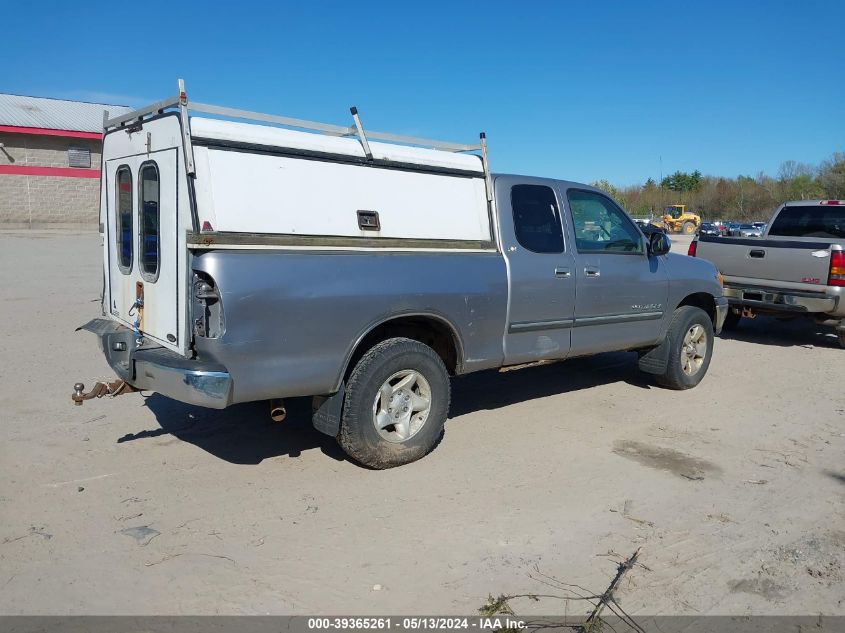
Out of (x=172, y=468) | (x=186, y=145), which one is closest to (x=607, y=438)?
(x=172, y=468)

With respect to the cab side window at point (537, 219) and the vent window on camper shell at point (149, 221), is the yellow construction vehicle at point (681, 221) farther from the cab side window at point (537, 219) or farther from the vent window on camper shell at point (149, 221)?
the vent window on camper shell at point (149, 221)

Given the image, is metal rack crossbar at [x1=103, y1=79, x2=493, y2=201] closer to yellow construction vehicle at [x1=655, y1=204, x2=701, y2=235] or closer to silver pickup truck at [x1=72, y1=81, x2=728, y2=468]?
silver pickup truck at [x1=72, y1=81, x2=728, y2=468]

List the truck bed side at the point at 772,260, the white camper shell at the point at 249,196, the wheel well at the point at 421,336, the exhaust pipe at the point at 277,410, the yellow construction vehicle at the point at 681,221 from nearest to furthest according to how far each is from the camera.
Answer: the white camper shell at the point at 249,196, the exhaust pipe at the point at 277,410, the wheel well at the point at 421,336, the truck bed side at the point at 772,260, the yellow construction vehicle at the point at 681,221

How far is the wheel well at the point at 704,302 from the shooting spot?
7.52 metres

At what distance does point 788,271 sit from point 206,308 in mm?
8362

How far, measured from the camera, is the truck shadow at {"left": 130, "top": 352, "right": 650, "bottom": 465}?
5398 mm

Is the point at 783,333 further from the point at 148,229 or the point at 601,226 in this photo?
the point at 148,229

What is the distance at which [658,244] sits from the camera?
22.0 feet

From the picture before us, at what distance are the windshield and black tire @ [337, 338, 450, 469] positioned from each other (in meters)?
8.54

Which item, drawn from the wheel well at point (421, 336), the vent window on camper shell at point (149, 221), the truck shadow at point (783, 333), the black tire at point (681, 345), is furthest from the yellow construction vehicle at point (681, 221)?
the vent window on camper shell at point (149, 221)

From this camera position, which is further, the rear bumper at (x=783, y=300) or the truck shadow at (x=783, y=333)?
the truck shadow at (x=783, y=333)

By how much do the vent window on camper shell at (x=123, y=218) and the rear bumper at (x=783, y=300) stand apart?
8.23 meters

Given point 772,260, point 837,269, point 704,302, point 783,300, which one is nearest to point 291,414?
point 704,302

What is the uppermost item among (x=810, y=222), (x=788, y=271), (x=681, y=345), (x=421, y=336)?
(x=810, y=222)
